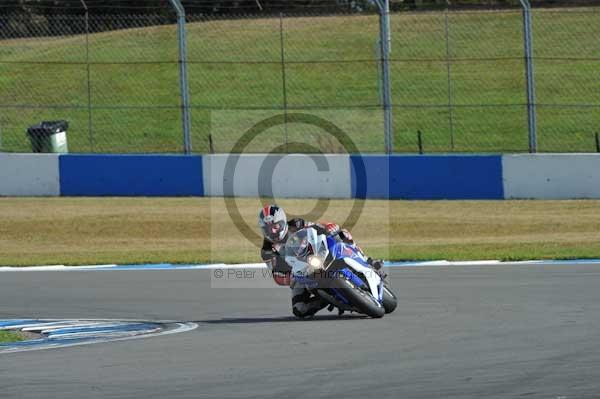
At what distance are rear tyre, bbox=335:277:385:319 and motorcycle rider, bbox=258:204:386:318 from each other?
1.05 feet

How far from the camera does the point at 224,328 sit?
12.0m

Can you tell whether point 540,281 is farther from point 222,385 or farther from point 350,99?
point 350,99

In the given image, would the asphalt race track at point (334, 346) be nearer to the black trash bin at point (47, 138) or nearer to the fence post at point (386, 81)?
the fence post at point (386, 81)

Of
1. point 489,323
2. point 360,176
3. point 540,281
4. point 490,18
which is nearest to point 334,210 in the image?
point 360,176

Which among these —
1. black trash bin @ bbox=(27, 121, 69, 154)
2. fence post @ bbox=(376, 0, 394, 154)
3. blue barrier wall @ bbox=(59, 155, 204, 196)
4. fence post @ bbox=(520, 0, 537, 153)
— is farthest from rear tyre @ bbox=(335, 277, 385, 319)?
black trash bin @ bbox=(27, 121, 69, 154)

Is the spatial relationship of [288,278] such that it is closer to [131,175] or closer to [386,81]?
[386,81]

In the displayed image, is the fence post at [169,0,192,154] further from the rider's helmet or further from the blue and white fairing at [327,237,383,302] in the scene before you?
the blue and white fairing at [327,237,383,302]

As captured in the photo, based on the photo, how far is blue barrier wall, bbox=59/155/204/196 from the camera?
997 inches

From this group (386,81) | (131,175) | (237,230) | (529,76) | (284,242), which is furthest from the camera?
(131,175)

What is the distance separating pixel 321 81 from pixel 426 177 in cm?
1259

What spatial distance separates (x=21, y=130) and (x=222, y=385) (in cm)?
2406

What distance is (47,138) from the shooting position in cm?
2881

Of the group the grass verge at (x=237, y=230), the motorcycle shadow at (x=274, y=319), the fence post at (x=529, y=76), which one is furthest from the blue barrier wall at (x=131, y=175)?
the motorcycle shadow at (x=274, y=319)

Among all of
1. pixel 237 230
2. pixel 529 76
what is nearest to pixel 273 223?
pixel 237 230
